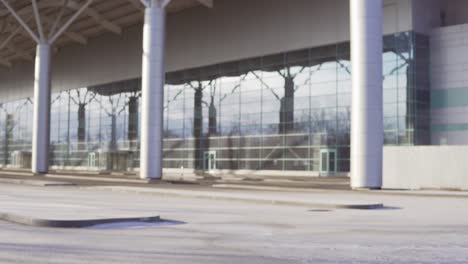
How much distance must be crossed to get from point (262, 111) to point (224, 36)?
289 inches

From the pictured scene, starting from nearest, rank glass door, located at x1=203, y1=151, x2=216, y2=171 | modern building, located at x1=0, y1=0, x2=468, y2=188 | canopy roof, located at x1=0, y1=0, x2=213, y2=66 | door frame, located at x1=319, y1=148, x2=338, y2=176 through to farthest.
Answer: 1. modern building, located at x1=0, y1=0, x2=468, y2=188
2. door frame, located at x1=319, y1=148, x2=338, y2=176
3. canopy roof, located at x1=0, y1=0, x2=213, y2=66
4. glass door, located at x1=203, y1=151, x2=216, y2=171

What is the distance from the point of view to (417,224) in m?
11.7

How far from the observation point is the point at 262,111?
165 ft

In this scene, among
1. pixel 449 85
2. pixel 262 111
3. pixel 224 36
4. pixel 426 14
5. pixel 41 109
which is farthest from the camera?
pixel 224 36

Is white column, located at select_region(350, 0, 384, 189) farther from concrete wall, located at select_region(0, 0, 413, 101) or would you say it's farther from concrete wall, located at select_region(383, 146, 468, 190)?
concrete wall, located at select_region(0, 0, 413, 101)

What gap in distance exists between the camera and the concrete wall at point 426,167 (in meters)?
25.4

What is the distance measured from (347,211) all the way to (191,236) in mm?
6609

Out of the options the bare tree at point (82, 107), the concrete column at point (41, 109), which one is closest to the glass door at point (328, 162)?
the concrete column at point (41, 109)

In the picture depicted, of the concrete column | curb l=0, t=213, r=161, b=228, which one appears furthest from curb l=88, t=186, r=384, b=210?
the concrete column

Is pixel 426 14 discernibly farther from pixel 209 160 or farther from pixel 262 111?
pixel 209 160

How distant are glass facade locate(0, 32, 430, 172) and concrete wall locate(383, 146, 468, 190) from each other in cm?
1404

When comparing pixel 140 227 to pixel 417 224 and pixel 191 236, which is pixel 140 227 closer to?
pixel 191 236

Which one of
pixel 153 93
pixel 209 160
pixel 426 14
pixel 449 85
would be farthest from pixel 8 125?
pixel 449 85

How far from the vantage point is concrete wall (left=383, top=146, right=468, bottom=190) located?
83.3 feet
